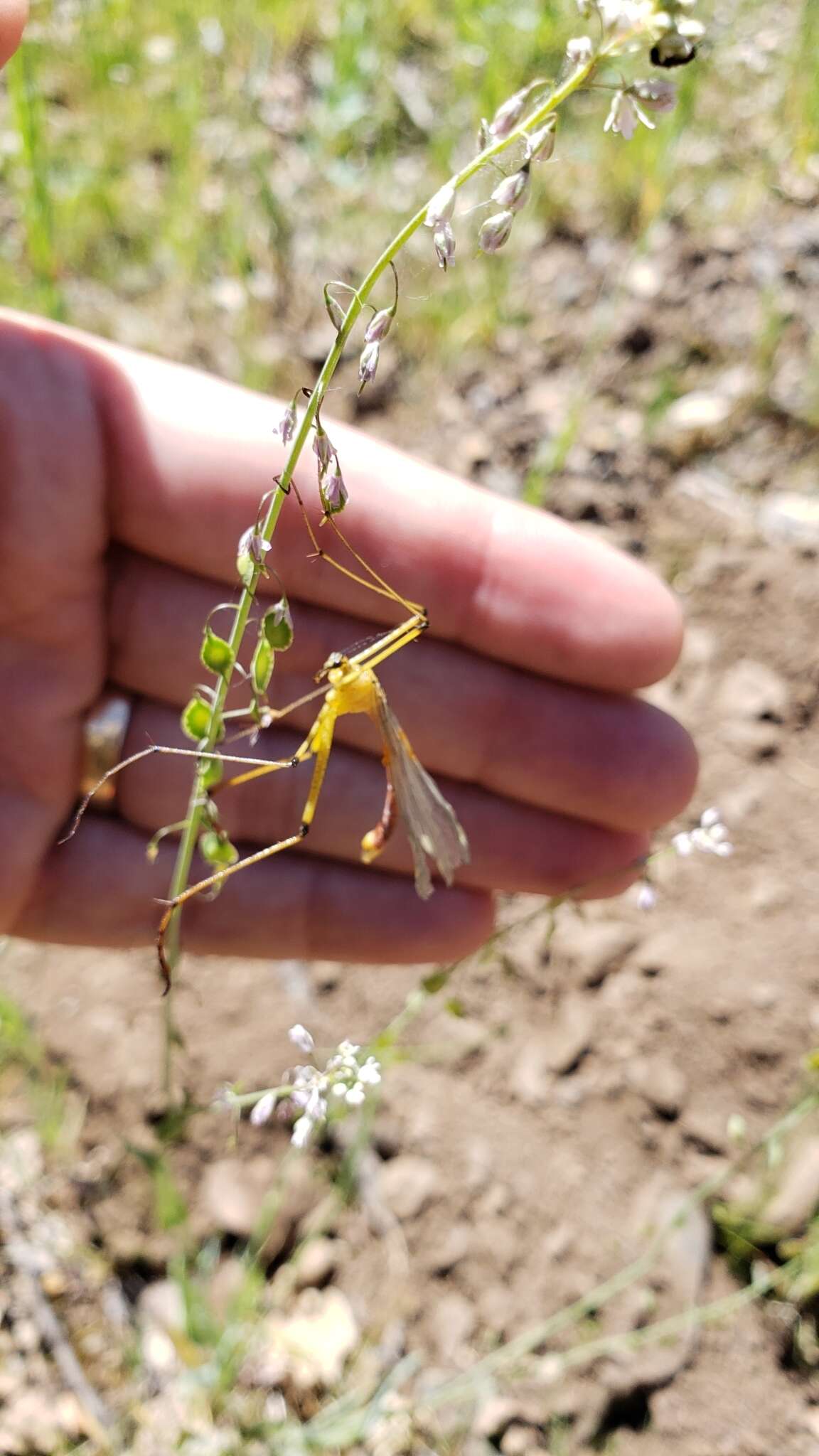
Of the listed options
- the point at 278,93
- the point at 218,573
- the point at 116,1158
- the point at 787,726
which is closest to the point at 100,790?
the point at 218,573

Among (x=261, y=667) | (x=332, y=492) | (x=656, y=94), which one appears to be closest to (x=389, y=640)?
(x=261, y=667)

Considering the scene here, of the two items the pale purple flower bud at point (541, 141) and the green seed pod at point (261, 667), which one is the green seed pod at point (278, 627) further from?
the pale purple flower bud at point (541, 141)

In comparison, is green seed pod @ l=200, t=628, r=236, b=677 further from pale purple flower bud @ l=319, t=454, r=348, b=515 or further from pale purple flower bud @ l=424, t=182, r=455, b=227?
pale purple flower bud @ l=424, t=182, r=455, b=227

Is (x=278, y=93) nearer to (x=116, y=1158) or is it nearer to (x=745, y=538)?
(x=745, y=538)

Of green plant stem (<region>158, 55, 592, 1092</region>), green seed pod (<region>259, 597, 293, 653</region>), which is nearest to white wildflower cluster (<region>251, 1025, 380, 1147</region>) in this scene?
green plant stem (<region>158, 55, 592, 1092</region>)

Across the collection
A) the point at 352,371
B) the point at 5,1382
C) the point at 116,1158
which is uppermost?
the point at 352,371

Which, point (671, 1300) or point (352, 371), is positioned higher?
point (352, 371)
